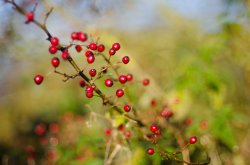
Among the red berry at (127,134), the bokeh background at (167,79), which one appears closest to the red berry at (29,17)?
the bokeh background at (167,79)

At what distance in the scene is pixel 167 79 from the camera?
4113 millimetres

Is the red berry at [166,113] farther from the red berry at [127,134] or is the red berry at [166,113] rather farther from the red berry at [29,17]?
the red berry at [29,17]

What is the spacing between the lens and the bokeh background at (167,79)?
2682 mm

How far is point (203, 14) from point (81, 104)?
2.36 m

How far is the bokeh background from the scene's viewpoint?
8.80 ft

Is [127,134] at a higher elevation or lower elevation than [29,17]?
lower

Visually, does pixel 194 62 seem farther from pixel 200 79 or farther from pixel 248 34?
pixel 248 34

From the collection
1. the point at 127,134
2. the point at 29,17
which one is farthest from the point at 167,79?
the point at 29,17

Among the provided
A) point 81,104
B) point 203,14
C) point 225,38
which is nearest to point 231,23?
point 225,38

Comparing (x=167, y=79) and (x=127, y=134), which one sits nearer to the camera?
(x=127, y=134)

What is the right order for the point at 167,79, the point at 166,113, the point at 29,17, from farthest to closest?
the point at 167,79 → the point at 166,113 → the point at 29,17

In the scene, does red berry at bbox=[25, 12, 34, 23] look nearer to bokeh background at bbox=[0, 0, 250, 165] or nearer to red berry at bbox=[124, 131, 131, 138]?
bokeh background at bbox=[0, 0, 250, 165]

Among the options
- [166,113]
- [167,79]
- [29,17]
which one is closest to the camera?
[29,17]

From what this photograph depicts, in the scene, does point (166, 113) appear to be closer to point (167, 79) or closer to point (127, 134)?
point (127, 134)
